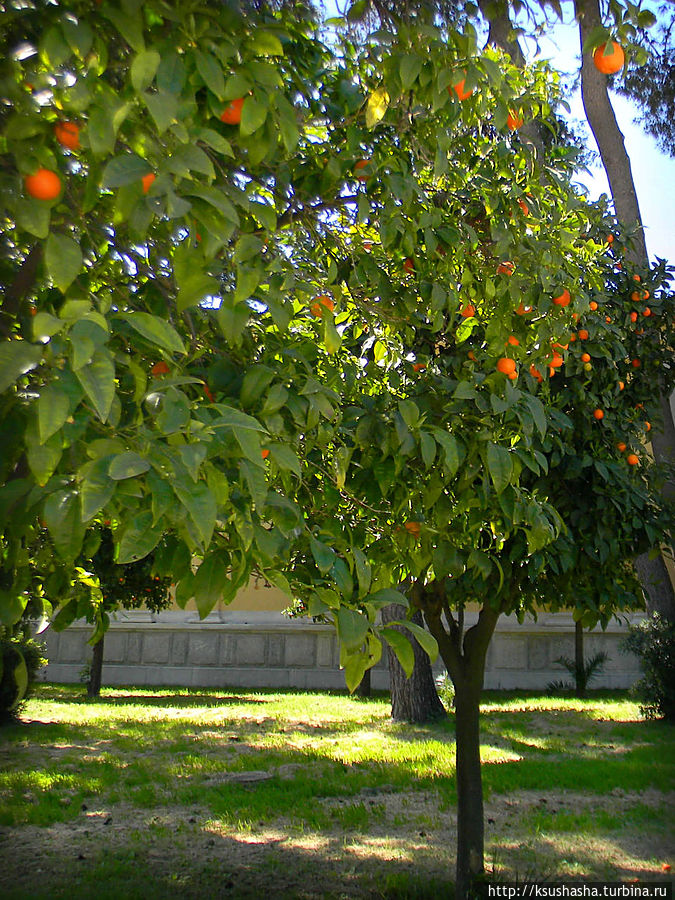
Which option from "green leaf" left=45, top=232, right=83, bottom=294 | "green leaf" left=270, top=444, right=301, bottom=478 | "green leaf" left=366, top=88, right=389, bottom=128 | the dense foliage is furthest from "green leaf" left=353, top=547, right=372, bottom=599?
the dense foliage

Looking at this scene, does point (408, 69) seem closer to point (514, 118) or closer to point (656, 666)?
point (514, 118)

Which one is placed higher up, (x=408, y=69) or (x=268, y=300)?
(x=408, y=69)

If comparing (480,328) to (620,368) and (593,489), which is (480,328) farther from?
(620,368)

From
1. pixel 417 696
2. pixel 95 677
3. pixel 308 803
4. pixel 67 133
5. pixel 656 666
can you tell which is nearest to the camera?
pixel 67 133

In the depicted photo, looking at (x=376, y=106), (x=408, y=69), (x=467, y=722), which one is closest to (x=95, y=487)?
(x=408, y=69)

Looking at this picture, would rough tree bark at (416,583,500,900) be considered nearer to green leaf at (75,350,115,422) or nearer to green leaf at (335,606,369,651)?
green leaf at (335,606,369,651)

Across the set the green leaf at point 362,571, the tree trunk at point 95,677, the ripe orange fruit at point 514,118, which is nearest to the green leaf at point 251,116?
the green leaf at point 362,571

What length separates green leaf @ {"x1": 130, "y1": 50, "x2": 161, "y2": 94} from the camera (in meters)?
1.13

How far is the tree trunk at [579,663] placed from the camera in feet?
33.8

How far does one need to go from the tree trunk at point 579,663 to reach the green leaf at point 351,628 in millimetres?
9552

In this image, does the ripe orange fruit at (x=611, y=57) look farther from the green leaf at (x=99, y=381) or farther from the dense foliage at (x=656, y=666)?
the dense foliage at (x=656, y=666)

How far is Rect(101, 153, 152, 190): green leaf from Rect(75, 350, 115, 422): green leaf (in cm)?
26

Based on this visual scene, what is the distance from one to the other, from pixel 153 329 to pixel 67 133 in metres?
Result: 0.62

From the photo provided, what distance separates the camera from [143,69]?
1.15 m
